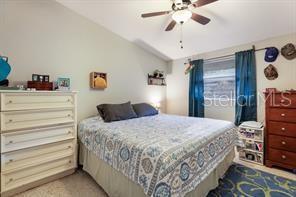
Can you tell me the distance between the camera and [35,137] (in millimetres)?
2039

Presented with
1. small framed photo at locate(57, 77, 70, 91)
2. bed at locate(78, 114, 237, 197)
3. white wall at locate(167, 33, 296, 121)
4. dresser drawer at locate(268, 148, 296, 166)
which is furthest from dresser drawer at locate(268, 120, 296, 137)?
small framed photo at locate(57, 77, 70, 91)

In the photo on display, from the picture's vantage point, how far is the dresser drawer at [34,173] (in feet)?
6.11

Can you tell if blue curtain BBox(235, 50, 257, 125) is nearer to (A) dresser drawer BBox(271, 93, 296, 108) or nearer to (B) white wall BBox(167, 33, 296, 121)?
(B) white wall BBox(167, 33, 296, 121)

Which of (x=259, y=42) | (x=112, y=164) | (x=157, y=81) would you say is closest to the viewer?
(x=112, y=164)

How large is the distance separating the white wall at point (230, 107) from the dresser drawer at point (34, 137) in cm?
286

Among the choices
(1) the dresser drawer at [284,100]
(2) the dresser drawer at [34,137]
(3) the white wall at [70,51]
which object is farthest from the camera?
(1) the dresser drawer at [284,100]

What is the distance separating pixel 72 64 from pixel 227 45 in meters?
3.08

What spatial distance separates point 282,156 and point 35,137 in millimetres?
3530

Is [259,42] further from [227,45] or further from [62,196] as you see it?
[62,196]

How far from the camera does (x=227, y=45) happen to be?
11.1 ft

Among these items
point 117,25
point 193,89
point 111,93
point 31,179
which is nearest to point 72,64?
point 111,93

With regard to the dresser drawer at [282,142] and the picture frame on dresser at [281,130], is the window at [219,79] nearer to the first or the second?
the picture frame on dresser at [281,130]

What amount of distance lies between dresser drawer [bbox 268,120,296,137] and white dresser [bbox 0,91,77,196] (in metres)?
3.06

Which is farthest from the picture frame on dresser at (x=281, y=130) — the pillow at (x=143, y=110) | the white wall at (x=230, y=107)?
the pillow at (x=143, y=110)
